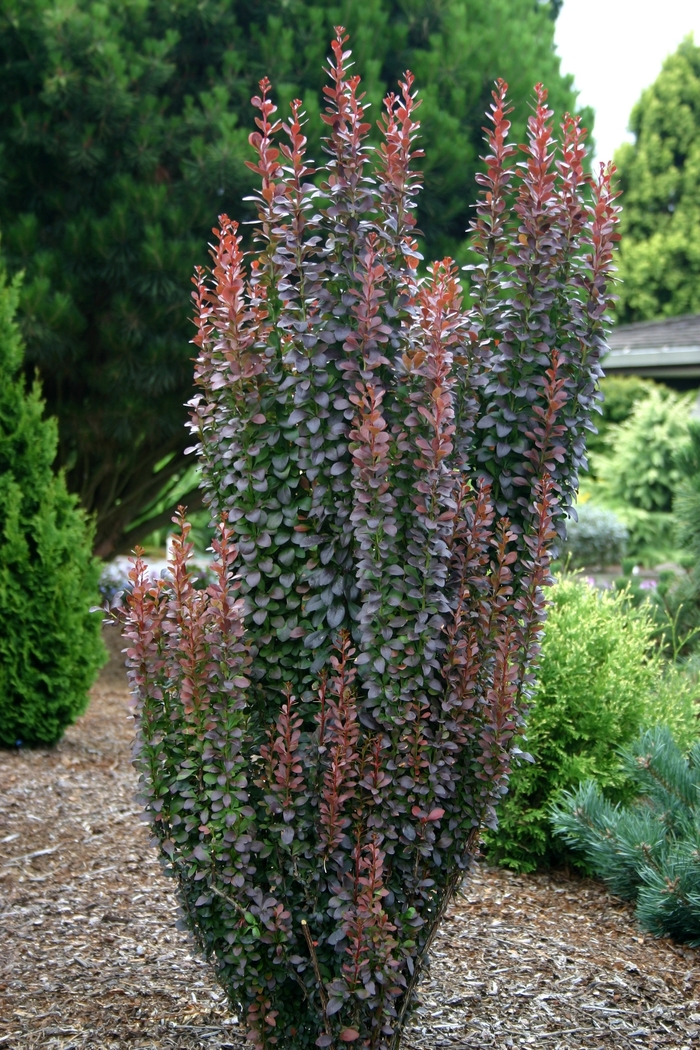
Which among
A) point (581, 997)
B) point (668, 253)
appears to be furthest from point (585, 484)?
point (581, 997)

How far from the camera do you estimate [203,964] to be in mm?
3053

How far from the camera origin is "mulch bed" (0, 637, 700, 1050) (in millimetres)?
2658

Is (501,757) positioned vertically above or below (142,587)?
below

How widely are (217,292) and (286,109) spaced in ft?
18.9

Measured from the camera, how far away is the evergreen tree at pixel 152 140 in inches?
283

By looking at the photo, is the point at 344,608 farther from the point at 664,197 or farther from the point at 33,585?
the point at 664,197

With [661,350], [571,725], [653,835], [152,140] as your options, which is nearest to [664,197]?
[661,350]

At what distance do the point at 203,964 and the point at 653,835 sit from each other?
1.61 metres

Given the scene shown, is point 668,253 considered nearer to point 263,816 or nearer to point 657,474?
point 657,474

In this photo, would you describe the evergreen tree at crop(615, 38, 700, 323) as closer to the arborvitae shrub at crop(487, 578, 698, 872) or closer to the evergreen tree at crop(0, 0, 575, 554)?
the evergreen tree at crop(0, 0, 575, 554)

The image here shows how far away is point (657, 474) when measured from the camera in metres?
15.4

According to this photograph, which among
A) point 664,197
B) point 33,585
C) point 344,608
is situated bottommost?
point 33,585

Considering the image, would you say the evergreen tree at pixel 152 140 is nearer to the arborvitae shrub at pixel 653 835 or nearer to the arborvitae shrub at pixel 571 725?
the arborvitae shrub at pixel 571 725

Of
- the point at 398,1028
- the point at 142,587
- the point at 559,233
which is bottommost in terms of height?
the point at 398,1028
